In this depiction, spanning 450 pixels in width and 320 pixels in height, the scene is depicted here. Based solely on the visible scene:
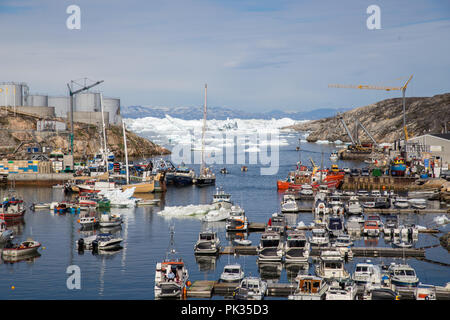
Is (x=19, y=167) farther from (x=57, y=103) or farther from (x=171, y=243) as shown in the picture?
(x=57, y=103)

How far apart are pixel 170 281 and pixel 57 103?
13957cm

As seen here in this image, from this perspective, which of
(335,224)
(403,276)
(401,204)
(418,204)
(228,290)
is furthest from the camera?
(418,204)

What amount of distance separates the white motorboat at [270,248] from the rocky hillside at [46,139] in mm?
81913

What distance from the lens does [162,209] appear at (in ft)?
207

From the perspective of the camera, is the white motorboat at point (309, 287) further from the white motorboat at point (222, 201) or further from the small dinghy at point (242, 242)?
the white motorboat at point (222, 201)

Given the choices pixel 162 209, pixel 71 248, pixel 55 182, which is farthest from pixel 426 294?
pixel 55 182

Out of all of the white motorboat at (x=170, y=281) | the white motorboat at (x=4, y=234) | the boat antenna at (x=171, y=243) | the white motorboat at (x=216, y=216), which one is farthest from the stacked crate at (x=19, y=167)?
the white motorboat at (x=170, y=281)

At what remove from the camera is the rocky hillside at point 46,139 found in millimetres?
122131

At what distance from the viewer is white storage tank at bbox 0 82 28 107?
14312 centimetres

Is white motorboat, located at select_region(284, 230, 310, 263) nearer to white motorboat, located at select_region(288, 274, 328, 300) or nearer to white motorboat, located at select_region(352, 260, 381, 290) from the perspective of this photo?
white motorboat, located at select_region(352, 260, 381, 290)

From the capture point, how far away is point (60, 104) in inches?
6299

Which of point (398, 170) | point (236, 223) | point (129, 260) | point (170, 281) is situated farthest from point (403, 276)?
point (398, 170)

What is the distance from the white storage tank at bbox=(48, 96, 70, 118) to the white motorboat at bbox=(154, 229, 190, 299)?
135781 mm
